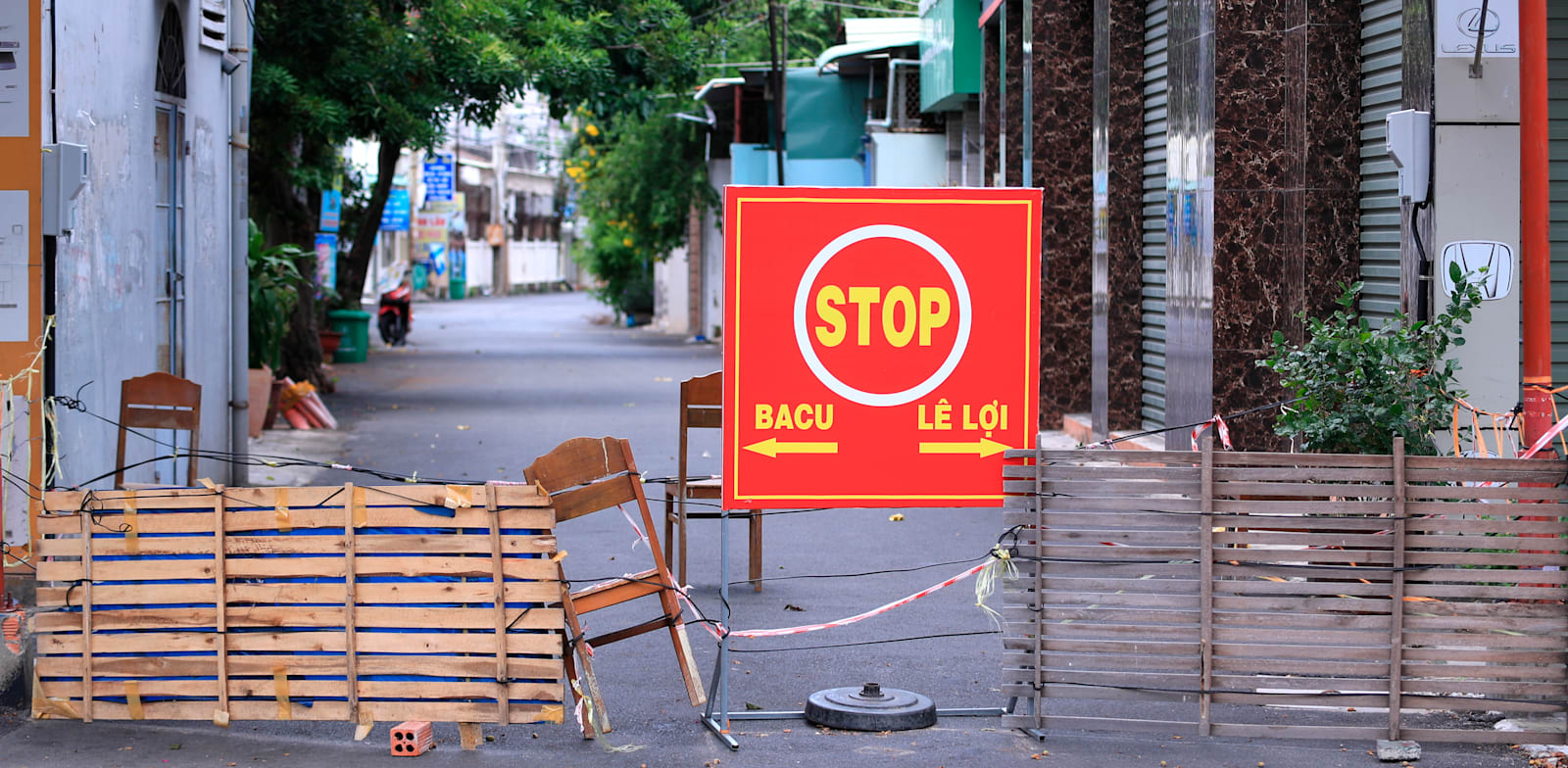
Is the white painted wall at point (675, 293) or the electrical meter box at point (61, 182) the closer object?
the electrical meter box at point (61, 182)

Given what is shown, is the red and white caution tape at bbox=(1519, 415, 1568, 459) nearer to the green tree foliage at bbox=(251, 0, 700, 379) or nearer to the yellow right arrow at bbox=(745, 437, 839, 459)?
the yellow right arrow at bbox=(745, 437, 839, 459)

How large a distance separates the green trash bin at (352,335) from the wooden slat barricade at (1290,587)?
78.0 ft

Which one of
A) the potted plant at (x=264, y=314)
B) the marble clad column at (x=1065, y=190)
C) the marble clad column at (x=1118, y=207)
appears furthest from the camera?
the potted plant at (x=264, y=314)

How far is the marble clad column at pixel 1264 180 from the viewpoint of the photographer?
959 cm

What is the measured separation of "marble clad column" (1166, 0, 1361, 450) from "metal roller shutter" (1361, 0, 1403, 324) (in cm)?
9

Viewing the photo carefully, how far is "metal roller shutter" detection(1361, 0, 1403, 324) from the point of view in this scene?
9.07 m

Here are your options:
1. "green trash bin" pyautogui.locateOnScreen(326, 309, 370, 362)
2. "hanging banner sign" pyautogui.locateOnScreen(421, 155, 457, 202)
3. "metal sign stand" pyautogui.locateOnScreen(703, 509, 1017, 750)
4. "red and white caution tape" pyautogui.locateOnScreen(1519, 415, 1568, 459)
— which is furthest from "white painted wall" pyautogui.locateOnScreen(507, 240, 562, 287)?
"red and white caution tape" pyautogui.locateOnScreen(1519, 415, 1568, 459)

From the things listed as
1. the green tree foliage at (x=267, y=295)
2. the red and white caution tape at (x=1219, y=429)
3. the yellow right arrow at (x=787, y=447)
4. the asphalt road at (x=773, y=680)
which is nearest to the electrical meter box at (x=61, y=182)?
the asphalt road at (x=773, y=680)

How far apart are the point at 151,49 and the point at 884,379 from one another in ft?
22.0

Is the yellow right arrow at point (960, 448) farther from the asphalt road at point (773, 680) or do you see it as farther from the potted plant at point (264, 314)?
the potted plant at point (264, 314)

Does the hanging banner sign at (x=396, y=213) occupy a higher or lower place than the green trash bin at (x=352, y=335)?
higher

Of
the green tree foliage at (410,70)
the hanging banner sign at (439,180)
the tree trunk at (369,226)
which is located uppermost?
the hanging banner sign at (439,180)

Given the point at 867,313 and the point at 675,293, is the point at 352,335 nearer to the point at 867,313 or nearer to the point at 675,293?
the point at 675,293

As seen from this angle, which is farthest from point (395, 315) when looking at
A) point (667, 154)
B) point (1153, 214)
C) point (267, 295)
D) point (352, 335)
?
point (1153, 214)
